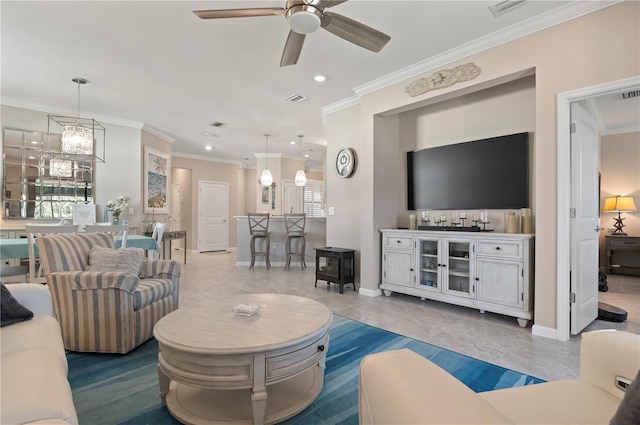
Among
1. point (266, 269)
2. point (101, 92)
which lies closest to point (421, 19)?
point (101, 92)

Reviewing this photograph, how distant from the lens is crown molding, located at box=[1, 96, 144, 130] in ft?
15.4

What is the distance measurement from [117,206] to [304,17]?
4886 mm

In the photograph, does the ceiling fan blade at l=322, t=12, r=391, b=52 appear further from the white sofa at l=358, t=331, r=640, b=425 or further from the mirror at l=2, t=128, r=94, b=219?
the mirror at l=2, t=128, r=94, b=219

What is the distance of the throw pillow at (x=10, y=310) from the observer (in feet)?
5.19

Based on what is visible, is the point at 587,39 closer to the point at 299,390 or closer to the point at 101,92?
the point at 299,390

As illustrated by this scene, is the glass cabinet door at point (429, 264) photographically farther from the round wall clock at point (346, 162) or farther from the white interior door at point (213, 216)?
the white interior door at point (213, 216)

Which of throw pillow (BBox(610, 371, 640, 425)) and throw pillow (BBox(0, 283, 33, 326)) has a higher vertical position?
throw pillow (BBox(610, 371, 640, 425))

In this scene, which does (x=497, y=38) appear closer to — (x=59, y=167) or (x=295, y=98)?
(x=295, y=98)

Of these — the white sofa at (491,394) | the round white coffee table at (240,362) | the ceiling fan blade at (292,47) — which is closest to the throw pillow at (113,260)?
the round white coffee table at (240,362)

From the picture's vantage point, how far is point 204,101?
480 centimetres

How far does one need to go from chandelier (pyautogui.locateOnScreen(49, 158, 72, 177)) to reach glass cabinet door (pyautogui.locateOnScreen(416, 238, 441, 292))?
17.6ft

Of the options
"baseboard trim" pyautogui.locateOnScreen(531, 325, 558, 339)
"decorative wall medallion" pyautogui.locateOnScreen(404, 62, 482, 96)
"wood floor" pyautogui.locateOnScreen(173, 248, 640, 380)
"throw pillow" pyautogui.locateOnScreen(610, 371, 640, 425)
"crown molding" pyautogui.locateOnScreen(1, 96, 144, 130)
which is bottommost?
"wood floor" pyautogui.locateOnScreen(173, 248, 640, 380)

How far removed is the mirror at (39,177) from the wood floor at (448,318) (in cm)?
222

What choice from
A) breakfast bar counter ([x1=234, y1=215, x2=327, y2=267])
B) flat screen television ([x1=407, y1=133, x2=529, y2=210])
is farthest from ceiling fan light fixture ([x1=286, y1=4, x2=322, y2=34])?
breakfast bar counter ([x1=234, y1=215, x2=327, y2=267])
